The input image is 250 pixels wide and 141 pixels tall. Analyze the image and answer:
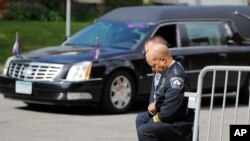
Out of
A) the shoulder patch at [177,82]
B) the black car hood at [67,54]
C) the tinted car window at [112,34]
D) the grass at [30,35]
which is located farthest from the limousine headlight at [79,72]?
the grass at [30,35]

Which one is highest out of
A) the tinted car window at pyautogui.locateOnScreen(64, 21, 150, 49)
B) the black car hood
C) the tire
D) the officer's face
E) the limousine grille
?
the officer's face

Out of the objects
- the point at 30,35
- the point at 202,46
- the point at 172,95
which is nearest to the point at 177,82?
the point at 172,95

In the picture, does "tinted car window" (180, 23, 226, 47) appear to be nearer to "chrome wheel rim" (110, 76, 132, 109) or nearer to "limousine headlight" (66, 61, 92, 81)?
"chrome wheel rim" (110, 76, 132, 109)

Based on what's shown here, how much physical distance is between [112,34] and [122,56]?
105 cm

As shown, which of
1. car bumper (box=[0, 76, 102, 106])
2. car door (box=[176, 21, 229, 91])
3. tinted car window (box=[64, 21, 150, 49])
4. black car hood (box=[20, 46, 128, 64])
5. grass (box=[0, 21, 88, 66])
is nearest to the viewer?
car bumper (box=[0, 76, 102, 106])

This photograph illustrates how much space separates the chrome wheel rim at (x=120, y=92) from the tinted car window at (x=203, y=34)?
4.97 feet

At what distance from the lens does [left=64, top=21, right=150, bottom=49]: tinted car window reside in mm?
12633

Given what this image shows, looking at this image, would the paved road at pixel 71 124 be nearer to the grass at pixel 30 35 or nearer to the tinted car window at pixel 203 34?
the tinted car window at pixel 203 34

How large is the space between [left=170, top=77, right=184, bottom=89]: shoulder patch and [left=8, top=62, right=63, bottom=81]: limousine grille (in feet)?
16.3

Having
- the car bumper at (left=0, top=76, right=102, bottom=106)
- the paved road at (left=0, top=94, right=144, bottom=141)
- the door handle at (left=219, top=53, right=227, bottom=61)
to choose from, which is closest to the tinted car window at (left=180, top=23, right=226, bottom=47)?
the door handle at (left=219, top=53, right=227, bottom=61)

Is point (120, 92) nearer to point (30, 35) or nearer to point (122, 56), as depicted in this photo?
point (122, 56)

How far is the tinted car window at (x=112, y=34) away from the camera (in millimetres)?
12633

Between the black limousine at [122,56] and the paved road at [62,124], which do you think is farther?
the black limousine at [122,56]

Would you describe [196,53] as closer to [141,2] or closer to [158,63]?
[158,63]
